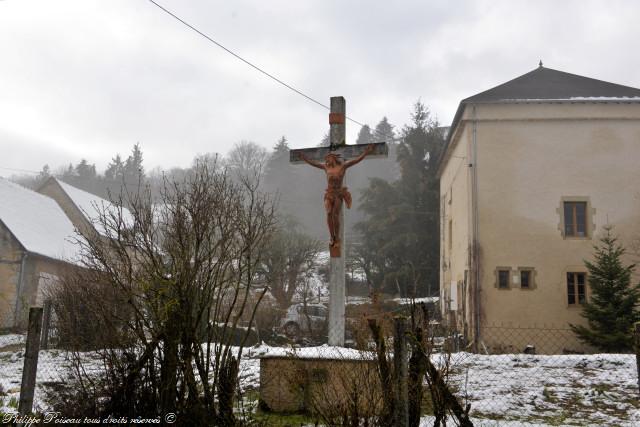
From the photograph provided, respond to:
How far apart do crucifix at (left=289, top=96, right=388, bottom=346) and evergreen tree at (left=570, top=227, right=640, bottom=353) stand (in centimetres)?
1021

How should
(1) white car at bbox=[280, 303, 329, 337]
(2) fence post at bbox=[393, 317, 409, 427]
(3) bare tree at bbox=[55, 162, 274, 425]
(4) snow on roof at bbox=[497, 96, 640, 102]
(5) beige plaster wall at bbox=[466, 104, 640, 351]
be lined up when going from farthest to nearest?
(4) snow on roof at bbox=[497, 96, 640, 102], (5) beige plaster wall at bbox=[466, 104, 640, 351], (1) white car at bbox=[280, 303, 329, 337], (3) bare tree at bbox=[55, 162, 274, 425], (2) fence post at bbox=[393, 317, 409, 427]

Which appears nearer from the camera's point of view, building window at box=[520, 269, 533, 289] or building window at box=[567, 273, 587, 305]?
building window at box=[567, 273, 587, 305]

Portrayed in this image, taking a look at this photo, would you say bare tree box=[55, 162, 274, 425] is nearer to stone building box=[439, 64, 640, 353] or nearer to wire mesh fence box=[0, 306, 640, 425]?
wire mesh fence box=[0, 306, 640, 425]

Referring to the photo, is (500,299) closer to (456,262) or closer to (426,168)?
(456,262)

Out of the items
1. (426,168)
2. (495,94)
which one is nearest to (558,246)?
(495,94)

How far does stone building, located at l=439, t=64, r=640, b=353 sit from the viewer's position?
17844 millimetres

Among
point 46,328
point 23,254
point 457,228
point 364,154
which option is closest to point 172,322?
point 364,154

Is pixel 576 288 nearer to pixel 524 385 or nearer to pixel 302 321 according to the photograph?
pixel 302 321

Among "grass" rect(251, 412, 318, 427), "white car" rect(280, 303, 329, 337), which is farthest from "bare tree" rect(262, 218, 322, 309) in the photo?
"grass" rect(251, 412, 318, 427)

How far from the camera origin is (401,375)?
13.9ft

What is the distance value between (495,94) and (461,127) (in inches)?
63.2

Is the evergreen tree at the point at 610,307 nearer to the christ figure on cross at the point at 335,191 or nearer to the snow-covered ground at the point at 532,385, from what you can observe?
the snow-covered ground at the point at 532,385

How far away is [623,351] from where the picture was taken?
579 inches

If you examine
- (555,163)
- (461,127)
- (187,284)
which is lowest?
(187,284)
